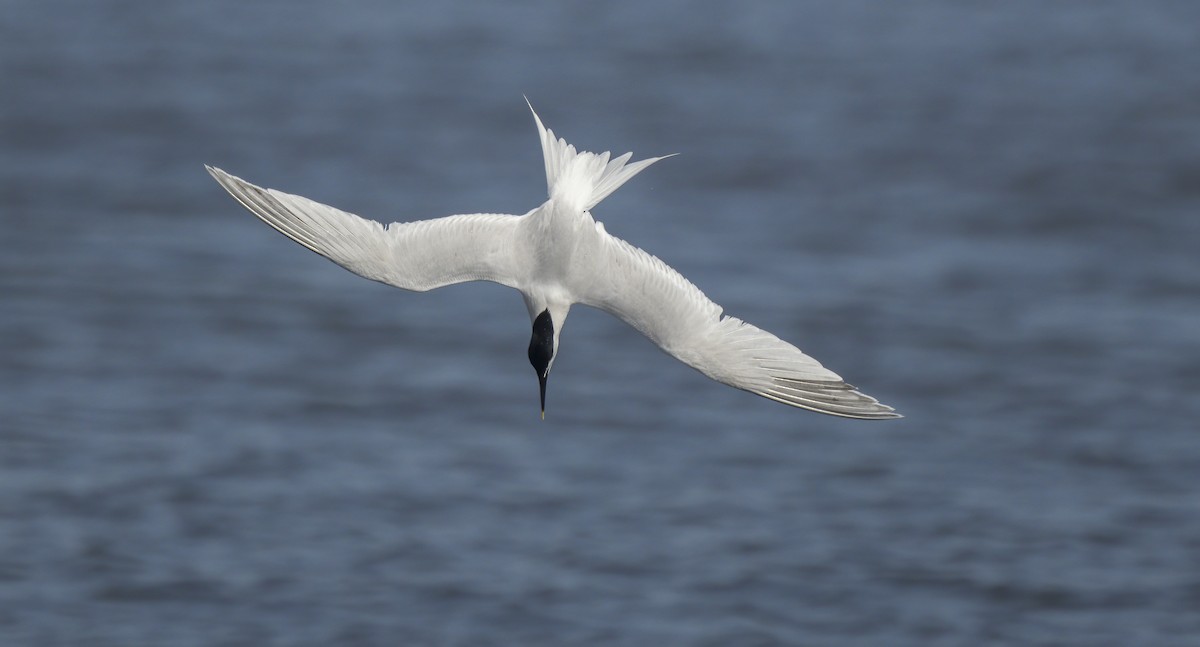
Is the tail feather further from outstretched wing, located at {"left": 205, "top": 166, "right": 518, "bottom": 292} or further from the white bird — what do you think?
outstretched wing, located at {"left": 205, "top": 166, "right": 518, "bottom": 292}

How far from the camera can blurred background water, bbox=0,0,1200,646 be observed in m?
11.1

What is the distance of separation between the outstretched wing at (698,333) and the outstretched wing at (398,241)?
1.20ft

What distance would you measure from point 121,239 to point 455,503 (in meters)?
6.12

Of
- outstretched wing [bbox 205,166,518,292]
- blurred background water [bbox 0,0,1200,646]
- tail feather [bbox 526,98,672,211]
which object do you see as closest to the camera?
tail feather [bbox 526,98,672,211]

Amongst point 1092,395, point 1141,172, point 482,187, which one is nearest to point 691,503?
point 1092,395

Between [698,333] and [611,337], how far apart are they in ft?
26.4

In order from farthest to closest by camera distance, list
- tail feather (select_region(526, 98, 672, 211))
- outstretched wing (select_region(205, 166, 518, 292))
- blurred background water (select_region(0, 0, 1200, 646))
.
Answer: blurred background water (select_region(0, 0, 1200, 646)) → outstretched wing (select_region(205, 166, 518, 292)) → tail feather (select_region(526, 98, 672, 211))

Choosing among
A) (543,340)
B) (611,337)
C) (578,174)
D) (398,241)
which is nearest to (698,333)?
(543,340)

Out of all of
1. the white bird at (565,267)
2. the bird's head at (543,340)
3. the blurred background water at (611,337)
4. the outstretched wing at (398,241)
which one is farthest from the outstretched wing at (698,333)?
the blurred background water at (611,337)

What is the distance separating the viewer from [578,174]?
6957 millimetres

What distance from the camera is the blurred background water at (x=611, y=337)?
438 inches

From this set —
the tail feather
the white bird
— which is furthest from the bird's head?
the tail feather

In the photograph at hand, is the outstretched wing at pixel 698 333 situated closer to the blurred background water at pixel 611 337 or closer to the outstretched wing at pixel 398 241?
the outstretched wing at pixel 398 241

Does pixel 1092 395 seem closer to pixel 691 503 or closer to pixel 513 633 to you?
pixel 691 503
